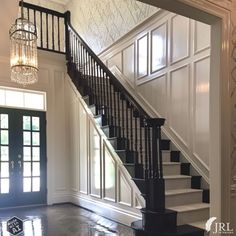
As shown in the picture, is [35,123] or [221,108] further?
[35,123]

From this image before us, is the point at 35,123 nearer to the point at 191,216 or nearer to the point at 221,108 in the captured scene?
the point at 191,216

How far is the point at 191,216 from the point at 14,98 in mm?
4699

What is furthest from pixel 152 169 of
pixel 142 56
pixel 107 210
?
pixel 142 56

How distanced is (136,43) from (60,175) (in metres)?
3.52

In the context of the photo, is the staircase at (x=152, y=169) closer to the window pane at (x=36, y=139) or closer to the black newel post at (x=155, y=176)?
the black newel post at (x=155, y=176)

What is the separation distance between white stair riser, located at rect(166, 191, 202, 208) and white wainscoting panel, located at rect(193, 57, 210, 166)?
1.68 feet

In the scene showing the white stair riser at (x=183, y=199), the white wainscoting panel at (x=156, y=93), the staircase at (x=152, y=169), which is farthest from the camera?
the white wainscoting panel at (x=156, y=93)

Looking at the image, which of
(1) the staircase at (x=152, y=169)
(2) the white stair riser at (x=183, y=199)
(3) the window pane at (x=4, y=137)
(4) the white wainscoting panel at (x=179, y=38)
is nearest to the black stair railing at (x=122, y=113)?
(1) the staircase at (x=152, y=169)

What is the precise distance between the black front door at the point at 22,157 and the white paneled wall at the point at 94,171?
0.71 meters

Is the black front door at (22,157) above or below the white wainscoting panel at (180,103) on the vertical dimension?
below

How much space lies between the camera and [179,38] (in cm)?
506

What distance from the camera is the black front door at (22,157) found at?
6.43 metres

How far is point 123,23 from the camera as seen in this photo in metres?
6.65

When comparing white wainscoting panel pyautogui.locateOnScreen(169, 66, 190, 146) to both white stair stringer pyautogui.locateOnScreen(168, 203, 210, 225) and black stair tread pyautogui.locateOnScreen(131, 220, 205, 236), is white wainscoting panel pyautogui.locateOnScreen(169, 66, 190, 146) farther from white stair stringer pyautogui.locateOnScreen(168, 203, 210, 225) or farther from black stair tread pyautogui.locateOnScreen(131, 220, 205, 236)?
black stair tread pyautogui.locateOnScreen(131, 220, 205, 236)
